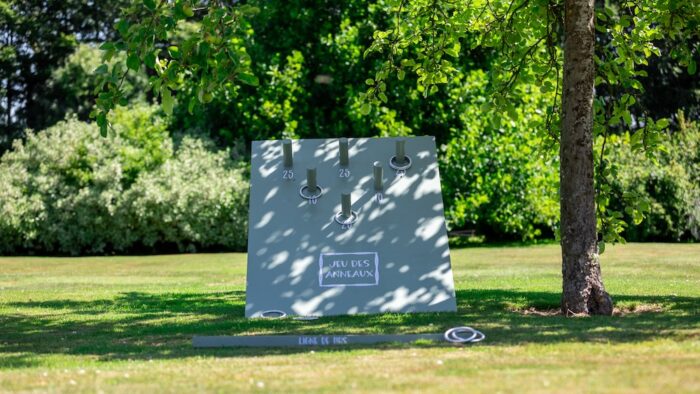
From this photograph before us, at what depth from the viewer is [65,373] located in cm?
688

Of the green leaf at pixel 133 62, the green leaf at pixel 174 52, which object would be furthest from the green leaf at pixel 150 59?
the green leaf at pixel 174 52

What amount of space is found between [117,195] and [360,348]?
24483 millimetres

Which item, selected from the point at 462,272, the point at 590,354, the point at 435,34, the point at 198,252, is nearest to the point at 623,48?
the point at 435,34

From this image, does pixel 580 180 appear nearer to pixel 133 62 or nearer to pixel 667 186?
pixel 133 62

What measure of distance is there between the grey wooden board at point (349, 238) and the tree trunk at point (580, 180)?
1.49 m

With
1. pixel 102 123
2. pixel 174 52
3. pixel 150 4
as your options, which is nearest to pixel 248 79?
pixel 174 52

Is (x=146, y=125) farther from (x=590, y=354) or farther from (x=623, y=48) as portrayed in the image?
(x=590, y=354)

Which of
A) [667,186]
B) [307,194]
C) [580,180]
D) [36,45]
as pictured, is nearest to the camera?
[580,180]

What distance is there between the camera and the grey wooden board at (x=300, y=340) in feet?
27.1

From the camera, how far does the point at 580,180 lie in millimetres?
10195

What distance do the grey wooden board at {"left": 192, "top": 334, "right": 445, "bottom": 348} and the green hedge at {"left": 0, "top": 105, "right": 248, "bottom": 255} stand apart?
73.0 feet

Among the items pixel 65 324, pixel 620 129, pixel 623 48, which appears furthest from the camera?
pixel 620 129

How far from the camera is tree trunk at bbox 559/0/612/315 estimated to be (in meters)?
10.2

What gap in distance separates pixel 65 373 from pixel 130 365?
0.54 meters
